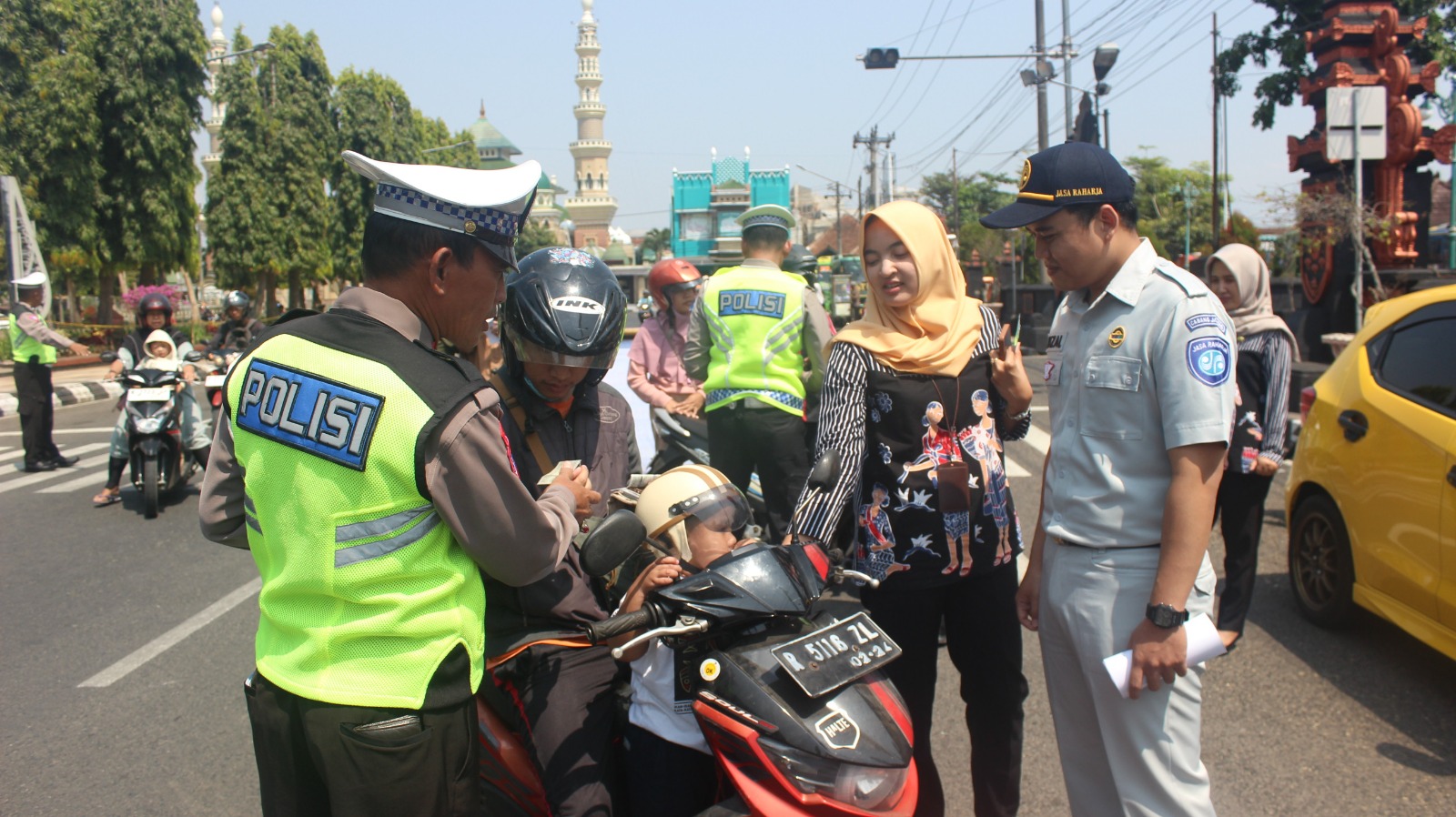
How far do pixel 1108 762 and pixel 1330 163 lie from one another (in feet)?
62.8

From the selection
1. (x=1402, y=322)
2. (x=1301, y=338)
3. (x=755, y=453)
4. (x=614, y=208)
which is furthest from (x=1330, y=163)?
(x=614, y=208)

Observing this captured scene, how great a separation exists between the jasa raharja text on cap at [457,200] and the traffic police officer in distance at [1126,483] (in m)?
1.18

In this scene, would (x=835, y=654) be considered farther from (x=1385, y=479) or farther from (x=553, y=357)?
(x=1385, y=479)

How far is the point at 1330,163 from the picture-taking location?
18.1m

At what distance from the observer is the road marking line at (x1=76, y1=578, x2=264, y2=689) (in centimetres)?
465

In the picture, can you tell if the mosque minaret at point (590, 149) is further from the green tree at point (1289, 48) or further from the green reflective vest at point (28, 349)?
the green reflective vest at point (28, 349)

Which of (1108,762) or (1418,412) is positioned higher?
(1418,412)

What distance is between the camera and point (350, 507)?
5.67 ft

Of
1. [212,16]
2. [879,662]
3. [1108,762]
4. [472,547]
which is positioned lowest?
[1108,762]

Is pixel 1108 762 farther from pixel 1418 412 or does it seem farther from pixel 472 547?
pixel 1418 412

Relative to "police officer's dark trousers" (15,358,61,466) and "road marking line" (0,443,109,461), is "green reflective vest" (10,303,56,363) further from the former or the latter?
"road marking line" (0,443,109,461)

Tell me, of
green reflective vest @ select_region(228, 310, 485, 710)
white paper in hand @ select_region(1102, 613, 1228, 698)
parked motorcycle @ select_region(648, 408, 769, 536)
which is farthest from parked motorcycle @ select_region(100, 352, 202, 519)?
white paper in hand @ select_region(1102, 613, 1228, 698)

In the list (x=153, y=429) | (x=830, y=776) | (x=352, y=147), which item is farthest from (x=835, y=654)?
(x=352, y=147)

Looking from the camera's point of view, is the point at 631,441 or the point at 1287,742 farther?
the point at 1287,742
